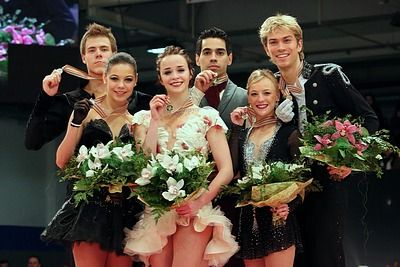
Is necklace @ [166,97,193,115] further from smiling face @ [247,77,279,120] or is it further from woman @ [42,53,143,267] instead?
smiling face @ [247,77,279,120]

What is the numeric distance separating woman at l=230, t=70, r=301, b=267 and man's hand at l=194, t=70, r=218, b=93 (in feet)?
0.75

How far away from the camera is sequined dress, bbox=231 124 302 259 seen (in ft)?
12.7

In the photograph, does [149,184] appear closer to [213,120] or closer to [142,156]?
[142,156]

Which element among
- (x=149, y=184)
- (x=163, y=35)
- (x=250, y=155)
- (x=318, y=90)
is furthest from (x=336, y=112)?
(x=163, y=35)

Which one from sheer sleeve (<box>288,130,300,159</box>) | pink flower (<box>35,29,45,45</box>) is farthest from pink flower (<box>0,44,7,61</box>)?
sheer sleeve (<box>288,130,300,159</box>)

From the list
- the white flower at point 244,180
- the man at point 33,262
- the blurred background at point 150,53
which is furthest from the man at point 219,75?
the man at point 33,262

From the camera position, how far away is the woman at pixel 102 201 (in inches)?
156

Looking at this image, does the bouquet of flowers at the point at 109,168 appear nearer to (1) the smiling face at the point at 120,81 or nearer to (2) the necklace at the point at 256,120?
(1) the smiling face at the point at 120,81

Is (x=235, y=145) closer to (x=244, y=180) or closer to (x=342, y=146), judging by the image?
(x=244, y=180)

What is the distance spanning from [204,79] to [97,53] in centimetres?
61

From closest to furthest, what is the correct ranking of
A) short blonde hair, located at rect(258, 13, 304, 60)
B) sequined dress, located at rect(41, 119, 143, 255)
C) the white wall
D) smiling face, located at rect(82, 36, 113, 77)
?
1. sequined dress, located at rect(41, 119, 143, 255)
2. short blonde hair, located at rect(258, 13, 304, 60)
3. smiling face, located at rect(82, 36, 113, 77)
4. the white wall

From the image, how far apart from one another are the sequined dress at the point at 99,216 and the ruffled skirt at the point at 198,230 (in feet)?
0.42

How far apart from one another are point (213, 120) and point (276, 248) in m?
0.68

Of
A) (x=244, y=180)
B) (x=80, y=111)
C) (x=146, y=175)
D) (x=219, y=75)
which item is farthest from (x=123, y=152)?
(x=219, y=75)
